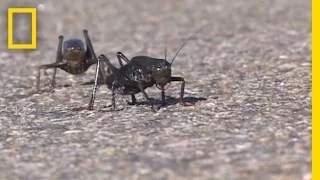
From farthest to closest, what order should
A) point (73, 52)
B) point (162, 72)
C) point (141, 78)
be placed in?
point (73, 52) → point (141, 78) → point (162, 72)

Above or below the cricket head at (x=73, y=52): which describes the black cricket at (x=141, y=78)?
below

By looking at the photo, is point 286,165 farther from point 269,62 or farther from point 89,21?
point 89,21

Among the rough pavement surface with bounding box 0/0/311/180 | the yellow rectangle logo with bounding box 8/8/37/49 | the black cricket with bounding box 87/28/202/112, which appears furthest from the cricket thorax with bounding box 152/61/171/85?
the yellow rectangle logo with bounding box 8/8/37/49

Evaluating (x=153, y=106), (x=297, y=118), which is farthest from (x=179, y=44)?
(x=297, y=118)

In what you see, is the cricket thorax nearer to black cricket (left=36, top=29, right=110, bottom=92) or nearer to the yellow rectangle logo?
black cricket (left=36, top=29, right=110, bottom=92)

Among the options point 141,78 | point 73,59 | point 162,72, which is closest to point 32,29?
point 73,59

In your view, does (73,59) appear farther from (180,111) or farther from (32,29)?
(32,29)

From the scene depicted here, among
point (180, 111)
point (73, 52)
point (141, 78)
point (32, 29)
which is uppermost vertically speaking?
point (32, 29)

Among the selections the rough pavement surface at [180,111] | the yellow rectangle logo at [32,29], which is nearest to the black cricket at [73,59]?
the rough pavement surface at [180,111]

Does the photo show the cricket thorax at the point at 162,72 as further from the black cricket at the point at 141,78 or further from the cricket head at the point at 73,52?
the cricket head at the point at 73,52
